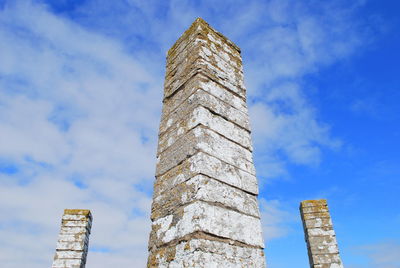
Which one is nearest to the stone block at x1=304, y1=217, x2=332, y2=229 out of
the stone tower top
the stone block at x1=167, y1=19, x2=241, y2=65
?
the stone block at x1=167, y1=19, x2=241, y2=65

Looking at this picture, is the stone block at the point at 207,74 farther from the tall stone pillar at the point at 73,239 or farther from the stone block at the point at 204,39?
the tall stone pillar at the point at 73,239

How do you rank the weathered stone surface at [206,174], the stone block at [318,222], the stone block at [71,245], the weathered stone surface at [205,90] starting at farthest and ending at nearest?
1. the stone block at [318,222]
2. the stone block at [71,245]
3. the weathered stone surface at [205,90]
4. the weathered stone surface at [206,174]

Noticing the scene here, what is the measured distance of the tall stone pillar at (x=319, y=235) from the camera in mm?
5617

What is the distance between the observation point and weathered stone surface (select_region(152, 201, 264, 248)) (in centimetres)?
227

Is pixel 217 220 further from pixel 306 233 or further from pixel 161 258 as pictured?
pixel 306 233

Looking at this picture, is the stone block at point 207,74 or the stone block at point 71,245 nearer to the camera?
the stone block at point 207,74

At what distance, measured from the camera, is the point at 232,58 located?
3.80 m

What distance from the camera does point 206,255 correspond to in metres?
2.13

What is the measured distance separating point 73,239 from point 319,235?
16.6ft

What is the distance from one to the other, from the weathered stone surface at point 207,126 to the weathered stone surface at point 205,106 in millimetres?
52

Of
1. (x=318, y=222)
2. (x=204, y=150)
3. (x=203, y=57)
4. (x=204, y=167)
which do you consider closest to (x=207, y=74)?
(x=203, y=57)

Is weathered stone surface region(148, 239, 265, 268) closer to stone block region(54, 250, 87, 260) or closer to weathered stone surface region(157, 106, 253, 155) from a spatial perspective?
weathered stone surface region(157, 106, 253, 155)

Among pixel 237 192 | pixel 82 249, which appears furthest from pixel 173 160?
pixel 82 249

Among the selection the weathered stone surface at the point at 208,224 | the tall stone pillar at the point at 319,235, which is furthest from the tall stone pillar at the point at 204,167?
the tall stone pillar at the point at 319,235
